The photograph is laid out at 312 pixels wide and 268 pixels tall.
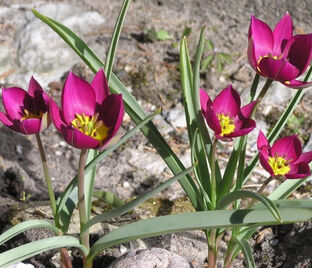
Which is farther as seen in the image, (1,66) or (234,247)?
(1,66)

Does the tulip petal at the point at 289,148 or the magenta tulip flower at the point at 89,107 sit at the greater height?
the magenta tulip flower at the point at 89,107

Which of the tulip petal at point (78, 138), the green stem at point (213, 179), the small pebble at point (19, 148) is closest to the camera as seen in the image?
the tulip petal at point (78, 138)

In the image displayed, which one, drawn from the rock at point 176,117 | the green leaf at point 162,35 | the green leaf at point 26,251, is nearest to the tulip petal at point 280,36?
the green leaf at point 26,251

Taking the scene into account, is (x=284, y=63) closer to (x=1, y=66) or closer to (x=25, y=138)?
(x=25, y=138)

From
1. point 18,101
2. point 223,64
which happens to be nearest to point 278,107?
A: point 223,64

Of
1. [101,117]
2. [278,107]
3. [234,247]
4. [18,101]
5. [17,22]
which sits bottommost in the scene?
[234,247]

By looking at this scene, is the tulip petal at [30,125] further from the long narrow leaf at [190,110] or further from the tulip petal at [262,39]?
the tulip petal at [262,39]

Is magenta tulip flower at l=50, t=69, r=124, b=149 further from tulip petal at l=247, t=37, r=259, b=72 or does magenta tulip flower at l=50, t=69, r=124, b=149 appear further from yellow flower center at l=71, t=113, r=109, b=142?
tulip petal at l=247, t=37, r=259, b=72
